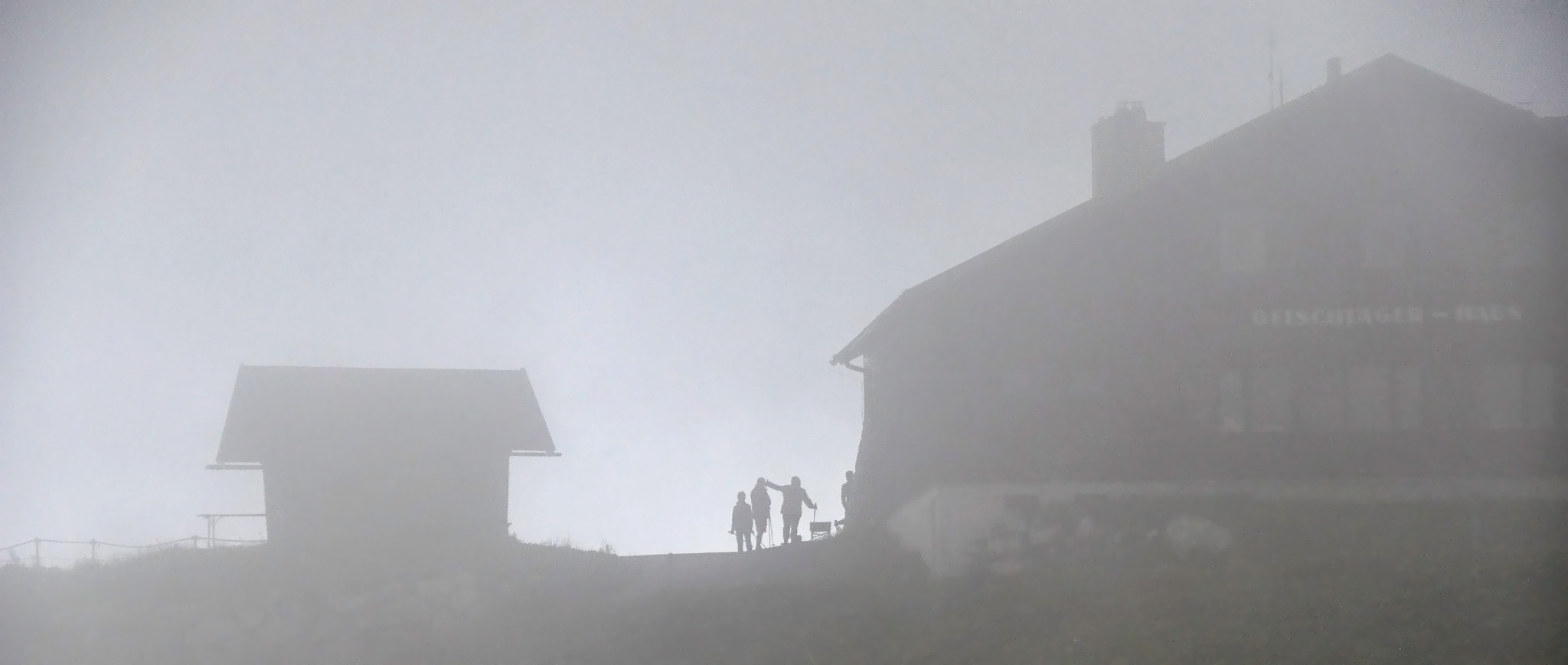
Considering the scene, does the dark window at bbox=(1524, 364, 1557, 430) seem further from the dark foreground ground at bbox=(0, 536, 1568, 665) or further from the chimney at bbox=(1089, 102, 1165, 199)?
the chimney at bbox=(1089, 102, 1165, 199)

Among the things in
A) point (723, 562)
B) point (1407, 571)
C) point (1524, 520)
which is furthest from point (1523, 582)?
point (723, 562)

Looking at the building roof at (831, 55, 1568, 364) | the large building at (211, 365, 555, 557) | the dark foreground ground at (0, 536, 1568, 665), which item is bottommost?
the dark foreground ground at (0, 536, 1568, 665)

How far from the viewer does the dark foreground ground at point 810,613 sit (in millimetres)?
21312

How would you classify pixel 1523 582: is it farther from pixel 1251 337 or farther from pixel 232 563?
pixel 232 563

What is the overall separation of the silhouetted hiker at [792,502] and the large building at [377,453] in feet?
22.9

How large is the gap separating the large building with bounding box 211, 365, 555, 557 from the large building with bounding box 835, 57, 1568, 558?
14.0 meters

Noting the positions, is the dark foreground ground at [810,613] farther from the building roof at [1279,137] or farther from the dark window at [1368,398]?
the building roof at [1279,137]

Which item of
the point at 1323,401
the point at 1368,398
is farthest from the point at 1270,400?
the point at 1368,398

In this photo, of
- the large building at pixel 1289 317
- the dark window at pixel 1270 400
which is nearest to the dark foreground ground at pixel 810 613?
the large building at pixel 1289 317

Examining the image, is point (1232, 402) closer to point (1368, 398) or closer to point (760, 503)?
point (1368, 398)

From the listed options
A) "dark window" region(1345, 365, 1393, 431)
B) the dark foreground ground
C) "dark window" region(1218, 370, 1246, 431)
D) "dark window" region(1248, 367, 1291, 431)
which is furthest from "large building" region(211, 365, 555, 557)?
"dark window" region(1345, 365, 1393, 431)

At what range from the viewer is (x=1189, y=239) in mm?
29594

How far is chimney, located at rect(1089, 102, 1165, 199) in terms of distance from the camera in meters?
34.9

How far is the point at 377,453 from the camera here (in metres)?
40.4
